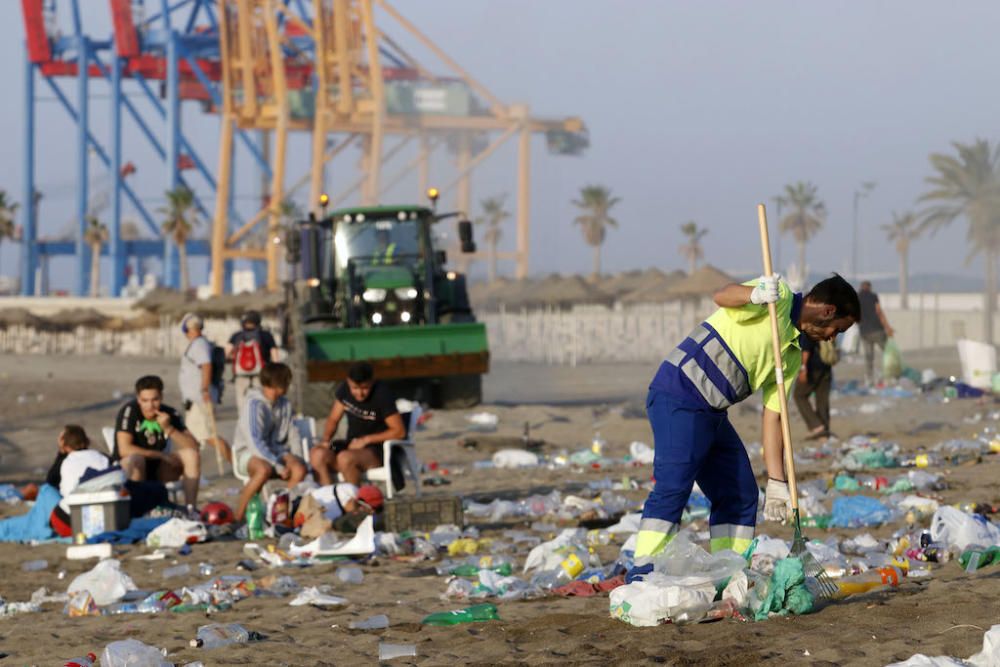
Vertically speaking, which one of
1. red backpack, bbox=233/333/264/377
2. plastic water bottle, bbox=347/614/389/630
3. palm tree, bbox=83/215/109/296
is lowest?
plastic water bottle, bbox=347/614/389/630

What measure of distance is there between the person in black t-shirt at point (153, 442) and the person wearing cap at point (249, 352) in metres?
3.31

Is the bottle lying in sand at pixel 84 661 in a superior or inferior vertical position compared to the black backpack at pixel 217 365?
inferior

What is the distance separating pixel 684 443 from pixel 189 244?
274 feet

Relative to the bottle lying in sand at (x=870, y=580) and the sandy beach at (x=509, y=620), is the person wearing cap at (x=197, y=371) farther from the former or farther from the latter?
the bottle lying in sand at (x=870, y=580)

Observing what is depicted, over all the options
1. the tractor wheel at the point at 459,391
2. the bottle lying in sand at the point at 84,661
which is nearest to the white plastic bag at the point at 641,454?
the tractor wheel at the point at 459,391

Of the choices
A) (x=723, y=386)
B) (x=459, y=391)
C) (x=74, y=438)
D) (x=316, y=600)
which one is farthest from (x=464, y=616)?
(x=459, y=391)

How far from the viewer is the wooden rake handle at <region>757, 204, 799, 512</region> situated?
5647 mm

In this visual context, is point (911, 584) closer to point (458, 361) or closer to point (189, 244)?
point (458, 361)

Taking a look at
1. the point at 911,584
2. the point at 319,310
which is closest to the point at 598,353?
the point at 319,310

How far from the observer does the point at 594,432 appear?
16.7 m

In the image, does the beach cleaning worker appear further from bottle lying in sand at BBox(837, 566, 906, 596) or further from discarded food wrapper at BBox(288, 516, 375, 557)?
discarded food wrapper at BBox(288, 516, 375, 557)

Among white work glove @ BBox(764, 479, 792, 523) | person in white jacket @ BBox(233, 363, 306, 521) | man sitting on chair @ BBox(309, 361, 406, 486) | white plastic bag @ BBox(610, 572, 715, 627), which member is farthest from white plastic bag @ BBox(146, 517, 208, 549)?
white work glove @ BBox(764, 479, 792, 523)

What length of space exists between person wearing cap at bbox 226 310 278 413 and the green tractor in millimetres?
4002

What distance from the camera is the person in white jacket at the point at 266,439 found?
9.86 meters
